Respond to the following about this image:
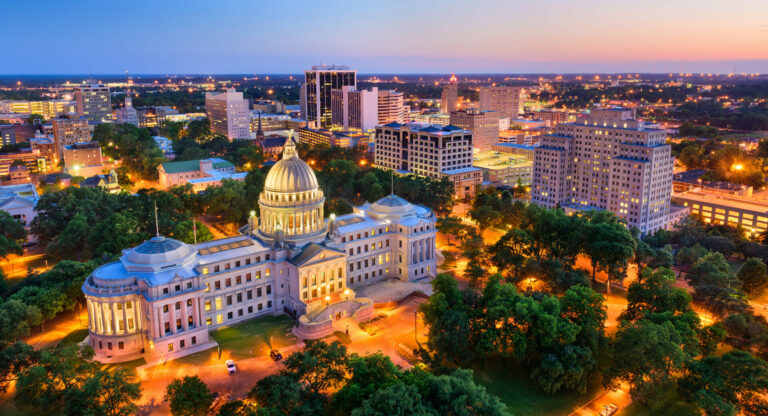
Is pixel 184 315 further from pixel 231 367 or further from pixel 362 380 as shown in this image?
pixel 362 380

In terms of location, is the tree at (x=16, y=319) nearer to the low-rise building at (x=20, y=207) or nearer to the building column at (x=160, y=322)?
the building column at (x=160, y=322)

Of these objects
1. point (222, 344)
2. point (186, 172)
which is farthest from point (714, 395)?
point (186, 172)

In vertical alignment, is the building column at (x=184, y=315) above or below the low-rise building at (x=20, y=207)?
below

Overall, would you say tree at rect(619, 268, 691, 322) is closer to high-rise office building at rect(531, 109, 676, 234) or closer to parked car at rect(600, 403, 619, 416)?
parked car at rect(600, 403, 619, 416)

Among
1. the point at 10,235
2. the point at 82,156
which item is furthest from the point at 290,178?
the point at 82,156

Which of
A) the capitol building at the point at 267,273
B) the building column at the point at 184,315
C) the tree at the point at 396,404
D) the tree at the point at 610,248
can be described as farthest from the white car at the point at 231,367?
the tree at the point at 610,248
